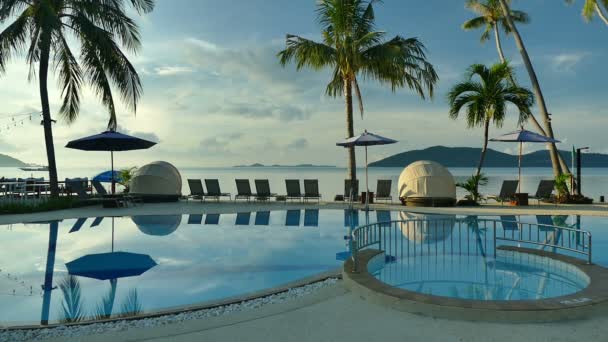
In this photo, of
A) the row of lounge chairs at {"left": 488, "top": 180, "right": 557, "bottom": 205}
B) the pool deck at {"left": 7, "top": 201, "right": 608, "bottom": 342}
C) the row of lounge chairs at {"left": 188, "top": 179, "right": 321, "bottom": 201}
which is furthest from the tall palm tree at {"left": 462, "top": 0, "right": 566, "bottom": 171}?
the pool deck at {"left": 7, "top": 201, "right": 608, "bottom": 342}

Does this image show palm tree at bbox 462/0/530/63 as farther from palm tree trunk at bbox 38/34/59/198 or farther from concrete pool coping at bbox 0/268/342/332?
concrete pool coping at bbox 0/268/342/332

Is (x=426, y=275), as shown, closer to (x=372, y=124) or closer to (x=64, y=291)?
(x=64, y=291)

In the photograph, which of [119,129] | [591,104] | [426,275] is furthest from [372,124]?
[426,275]

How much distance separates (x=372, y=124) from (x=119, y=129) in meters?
13.3

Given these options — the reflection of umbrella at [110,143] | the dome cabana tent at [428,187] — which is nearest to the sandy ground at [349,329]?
the dome cabana tent at [428,187]

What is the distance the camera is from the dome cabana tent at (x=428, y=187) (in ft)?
50.8

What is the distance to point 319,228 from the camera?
37.8 feet

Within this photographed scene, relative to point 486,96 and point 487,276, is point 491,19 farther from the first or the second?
point 487,276

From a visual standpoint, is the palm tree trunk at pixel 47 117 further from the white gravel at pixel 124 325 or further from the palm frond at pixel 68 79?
the white gravel at pixel 124 325

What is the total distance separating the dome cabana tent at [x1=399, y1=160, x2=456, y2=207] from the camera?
15.5m

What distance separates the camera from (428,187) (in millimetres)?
15523

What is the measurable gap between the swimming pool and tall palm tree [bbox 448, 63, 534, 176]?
20.5 ft

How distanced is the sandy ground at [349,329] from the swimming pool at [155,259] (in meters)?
1.37

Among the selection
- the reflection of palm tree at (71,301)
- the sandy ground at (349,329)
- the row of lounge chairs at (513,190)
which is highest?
the row of lounge chairs at (513,190)
